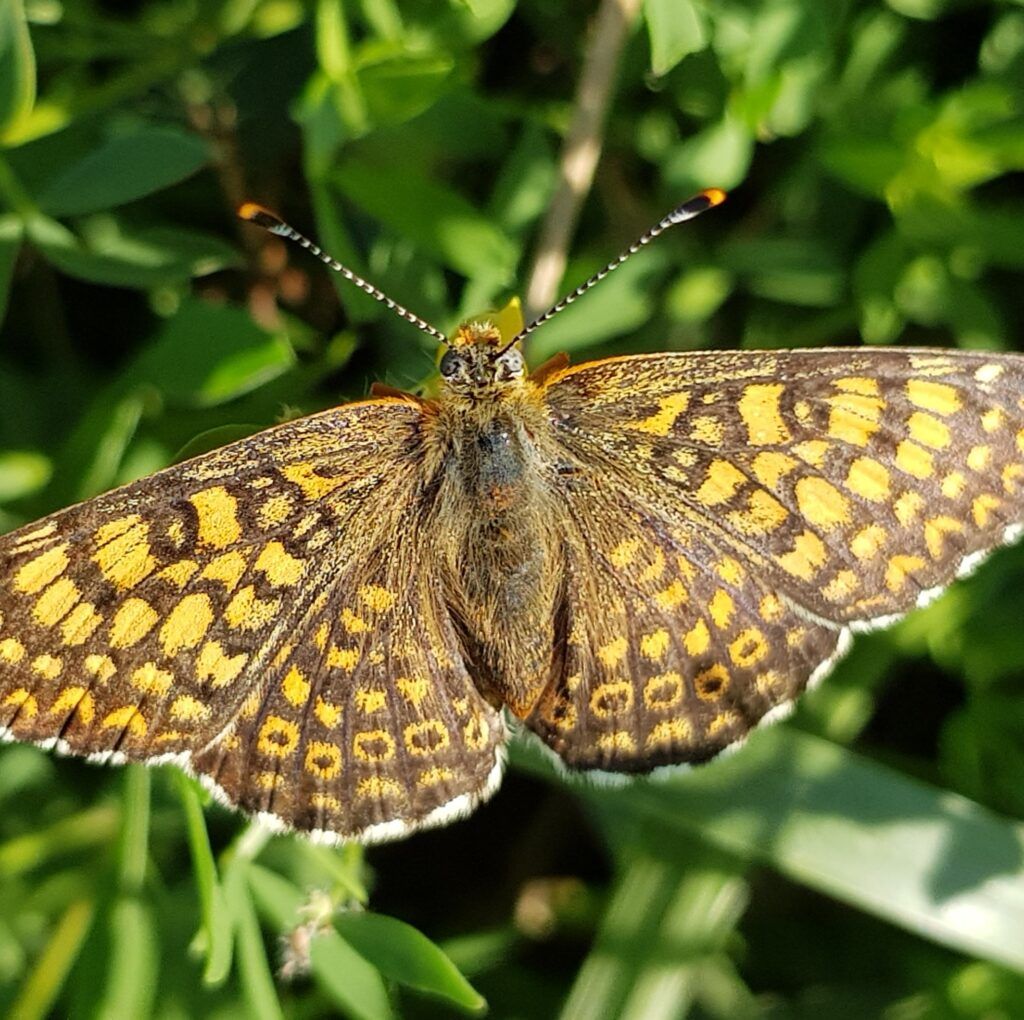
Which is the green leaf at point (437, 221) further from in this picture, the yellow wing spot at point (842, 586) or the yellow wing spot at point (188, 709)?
the yellow wing spot at point (188, 709)

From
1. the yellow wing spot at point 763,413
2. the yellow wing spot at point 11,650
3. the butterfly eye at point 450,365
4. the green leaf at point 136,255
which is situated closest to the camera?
the yellow wing spot at point 11,650

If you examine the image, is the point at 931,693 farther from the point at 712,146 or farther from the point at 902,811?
the point at 712,146

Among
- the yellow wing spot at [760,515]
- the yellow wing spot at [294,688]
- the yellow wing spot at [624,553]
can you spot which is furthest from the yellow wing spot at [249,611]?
the yellow wing spot at [760,515]

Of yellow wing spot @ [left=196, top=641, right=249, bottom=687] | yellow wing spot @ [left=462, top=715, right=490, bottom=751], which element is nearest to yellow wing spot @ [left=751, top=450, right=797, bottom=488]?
yellow wing spot @ [left=462, top=715, right=490, bottom=751]

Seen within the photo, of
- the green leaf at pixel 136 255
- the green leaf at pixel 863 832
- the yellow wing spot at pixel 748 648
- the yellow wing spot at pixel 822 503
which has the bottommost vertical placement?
the green leaf at pixel 863 832

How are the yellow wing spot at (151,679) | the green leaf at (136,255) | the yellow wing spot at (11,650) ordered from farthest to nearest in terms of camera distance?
the green leaf at (136,255), the yellow wing spot at (151,679), the yellow wing spot at (11,650)

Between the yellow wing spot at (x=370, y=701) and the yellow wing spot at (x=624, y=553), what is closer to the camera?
the yellow wing spot at (x=370, y=701)

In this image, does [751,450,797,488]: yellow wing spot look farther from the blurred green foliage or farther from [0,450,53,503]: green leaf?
[0,450,53,503]: green leaf
